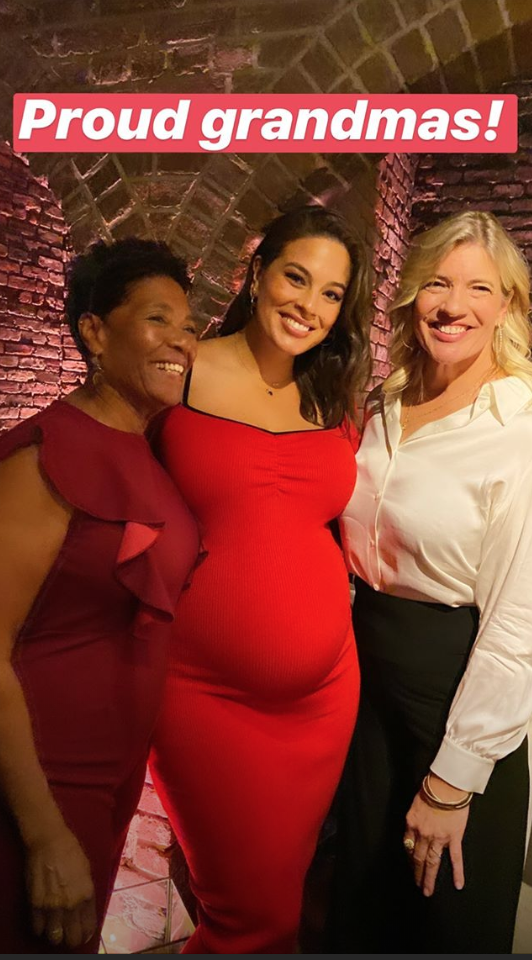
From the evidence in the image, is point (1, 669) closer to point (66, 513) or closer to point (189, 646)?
point (66, 513)

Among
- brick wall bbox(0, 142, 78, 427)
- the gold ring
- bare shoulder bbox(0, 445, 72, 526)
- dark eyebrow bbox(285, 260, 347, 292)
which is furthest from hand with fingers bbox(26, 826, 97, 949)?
brick wall bbox(0, 142, 78, 427)

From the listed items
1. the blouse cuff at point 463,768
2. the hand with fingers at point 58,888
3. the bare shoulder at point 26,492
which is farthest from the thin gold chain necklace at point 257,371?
the hand with fingers at point 58,888

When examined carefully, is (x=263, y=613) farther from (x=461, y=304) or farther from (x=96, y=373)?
(x=461, y=304)

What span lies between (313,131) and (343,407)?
0.69 metres

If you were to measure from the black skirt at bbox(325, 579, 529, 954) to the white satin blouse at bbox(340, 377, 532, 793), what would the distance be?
2.6 inches

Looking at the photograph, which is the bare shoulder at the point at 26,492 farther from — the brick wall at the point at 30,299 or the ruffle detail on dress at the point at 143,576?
the brick wall at the point at 30,299

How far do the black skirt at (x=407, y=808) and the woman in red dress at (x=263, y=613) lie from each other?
0.07 m

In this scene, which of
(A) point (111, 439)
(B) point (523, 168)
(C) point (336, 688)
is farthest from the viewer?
(B) point (523, 168)

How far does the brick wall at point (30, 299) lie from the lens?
2.32 meters

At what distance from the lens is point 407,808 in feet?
5.32

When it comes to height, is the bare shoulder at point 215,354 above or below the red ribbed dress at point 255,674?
above

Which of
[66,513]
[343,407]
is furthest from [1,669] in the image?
[343,407]

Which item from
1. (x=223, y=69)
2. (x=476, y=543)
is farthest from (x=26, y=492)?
(x=223, y=69)

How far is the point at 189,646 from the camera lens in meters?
1.48
